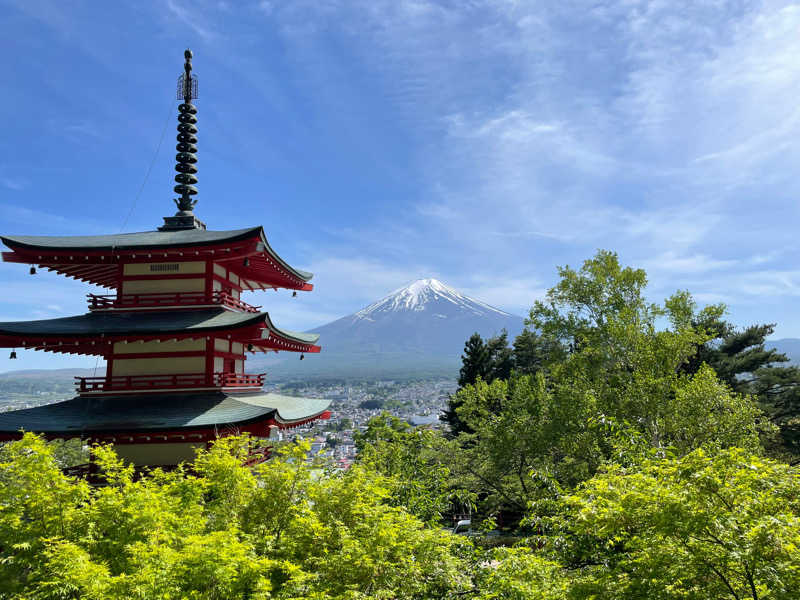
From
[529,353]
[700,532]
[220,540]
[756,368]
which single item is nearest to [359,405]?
[529,353]

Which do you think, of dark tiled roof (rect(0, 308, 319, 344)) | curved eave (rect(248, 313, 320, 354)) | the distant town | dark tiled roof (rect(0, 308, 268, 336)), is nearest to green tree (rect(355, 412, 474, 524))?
curved eave (rect(248, 313, 320, 354))

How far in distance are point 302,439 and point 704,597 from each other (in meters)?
6.48

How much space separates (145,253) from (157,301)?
1.46m

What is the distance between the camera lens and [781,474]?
6414mm

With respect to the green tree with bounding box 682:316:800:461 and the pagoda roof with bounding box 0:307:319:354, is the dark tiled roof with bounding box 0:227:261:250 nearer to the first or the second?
the pagoda roof with bounding box 0:307:319:354

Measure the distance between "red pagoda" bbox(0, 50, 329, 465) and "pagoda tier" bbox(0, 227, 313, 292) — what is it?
0.10ft

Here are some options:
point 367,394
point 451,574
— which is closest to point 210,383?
point 451,574

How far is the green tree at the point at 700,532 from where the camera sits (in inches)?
193

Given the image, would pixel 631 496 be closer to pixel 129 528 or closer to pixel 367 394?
pixel 129 528

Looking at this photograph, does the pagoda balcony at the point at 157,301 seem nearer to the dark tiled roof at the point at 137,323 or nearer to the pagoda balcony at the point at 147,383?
the dark tiled roof at the point at 137,323

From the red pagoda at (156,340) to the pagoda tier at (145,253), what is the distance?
0.03 metres

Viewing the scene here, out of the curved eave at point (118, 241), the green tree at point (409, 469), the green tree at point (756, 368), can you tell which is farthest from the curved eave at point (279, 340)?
the green tree at point (756, 368)

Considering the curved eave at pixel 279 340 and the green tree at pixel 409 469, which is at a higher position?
the curved eave at pixel 279 340

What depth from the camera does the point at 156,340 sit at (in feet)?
43.4
